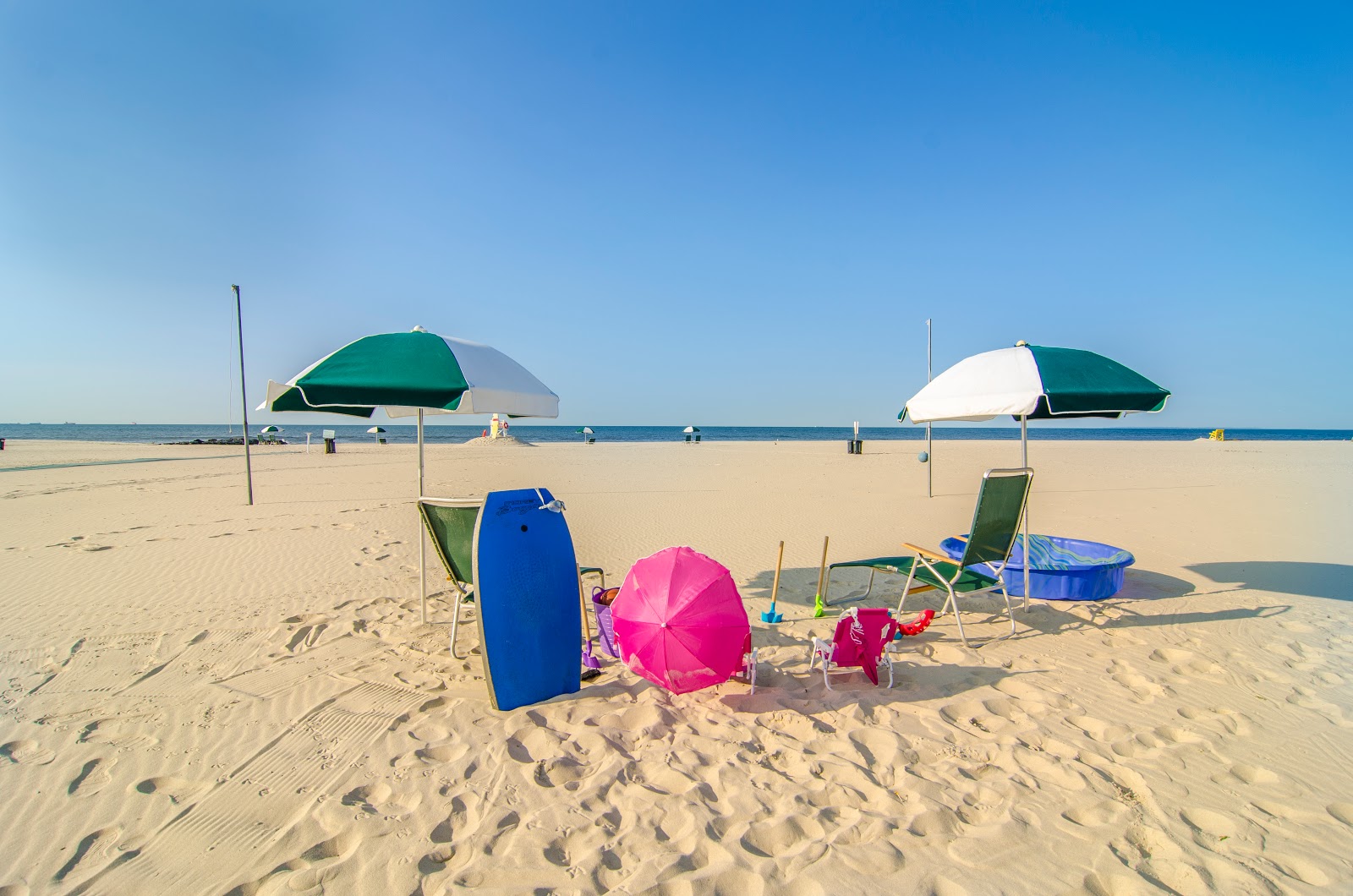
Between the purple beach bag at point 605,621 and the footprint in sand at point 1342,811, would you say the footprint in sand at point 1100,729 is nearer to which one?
the footprint in sand at point 1342,811

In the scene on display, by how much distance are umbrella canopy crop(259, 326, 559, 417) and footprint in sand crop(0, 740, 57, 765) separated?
2127 mm

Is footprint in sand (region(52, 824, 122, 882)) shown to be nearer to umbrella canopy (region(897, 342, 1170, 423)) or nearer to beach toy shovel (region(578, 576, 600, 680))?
beach toy shovel (region(578, 576, 600, 680))

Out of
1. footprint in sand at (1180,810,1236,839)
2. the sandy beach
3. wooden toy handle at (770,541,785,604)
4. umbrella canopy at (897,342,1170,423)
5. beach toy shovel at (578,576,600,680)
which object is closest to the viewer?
the sandy beach

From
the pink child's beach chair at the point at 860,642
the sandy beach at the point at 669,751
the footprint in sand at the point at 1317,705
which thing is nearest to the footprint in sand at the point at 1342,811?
the sandy beach at the point at 669,751

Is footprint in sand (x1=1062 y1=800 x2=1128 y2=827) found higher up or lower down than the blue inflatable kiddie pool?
lower down

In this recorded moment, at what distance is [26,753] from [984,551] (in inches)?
224

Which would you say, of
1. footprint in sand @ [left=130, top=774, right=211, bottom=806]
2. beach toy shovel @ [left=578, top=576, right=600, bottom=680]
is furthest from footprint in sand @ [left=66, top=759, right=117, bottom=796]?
beach toy shovel @ [left=578, top=576, right=600, bottom=680]

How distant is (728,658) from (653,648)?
413 millimetres

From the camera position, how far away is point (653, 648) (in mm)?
3305

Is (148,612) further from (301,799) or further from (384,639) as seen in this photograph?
(301,799)

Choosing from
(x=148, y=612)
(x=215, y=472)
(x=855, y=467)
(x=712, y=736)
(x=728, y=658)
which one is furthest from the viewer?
(x=855, y=467)

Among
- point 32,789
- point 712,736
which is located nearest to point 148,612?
point 32,789

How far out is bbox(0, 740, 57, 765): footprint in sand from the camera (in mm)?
2879

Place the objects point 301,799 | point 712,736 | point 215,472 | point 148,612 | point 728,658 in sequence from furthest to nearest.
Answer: point 215,472 < point 148,612 < point 728,658 < point 712,736 < point 301,799
